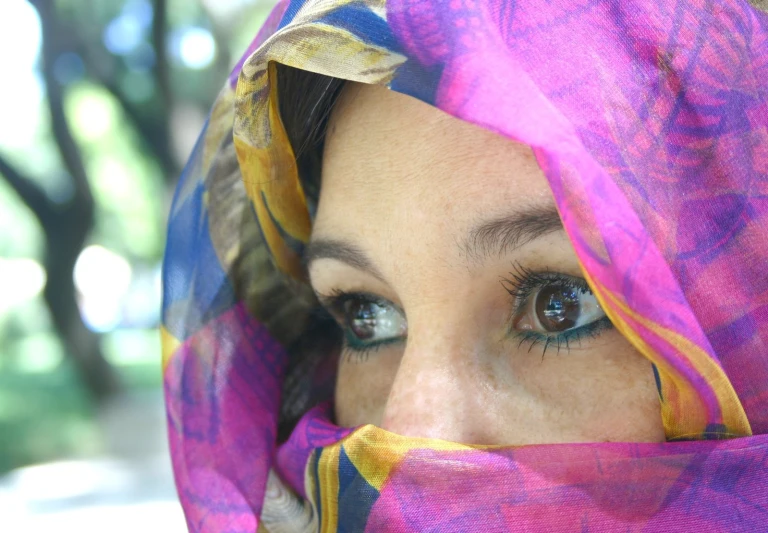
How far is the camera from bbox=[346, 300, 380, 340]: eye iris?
116 cm

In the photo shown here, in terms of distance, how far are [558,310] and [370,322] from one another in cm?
36

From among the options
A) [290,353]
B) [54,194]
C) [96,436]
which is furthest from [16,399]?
[290,353]

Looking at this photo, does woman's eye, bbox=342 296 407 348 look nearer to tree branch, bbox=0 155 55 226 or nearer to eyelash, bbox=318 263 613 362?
eyelash, bbox=318 263 613 362

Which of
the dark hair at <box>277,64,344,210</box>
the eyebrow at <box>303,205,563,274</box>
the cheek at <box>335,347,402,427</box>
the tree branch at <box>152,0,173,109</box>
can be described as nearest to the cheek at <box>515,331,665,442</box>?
the eyebrow at <box>303,205,563,274</box>

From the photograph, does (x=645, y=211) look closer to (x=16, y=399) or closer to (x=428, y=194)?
(x=428, y=194)

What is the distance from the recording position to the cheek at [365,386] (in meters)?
1.09

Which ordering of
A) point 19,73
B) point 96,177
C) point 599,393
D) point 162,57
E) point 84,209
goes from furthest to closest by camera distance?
1. point 96,177
2. point 84,209
3. point 19,73
4. point 162,57
5. point 599,393

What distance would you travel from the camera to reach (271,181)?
1080mm

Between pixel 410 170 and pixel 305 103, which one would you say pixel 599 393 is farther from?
pixel 305 103

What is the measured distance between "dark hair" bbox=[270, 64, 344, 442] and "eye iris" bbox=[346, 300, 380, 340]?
97 mm

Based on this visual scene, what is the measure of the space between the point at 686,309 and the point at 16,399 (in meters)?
6.74

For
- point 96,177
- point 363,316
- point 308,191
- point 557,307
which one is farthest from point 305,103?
point 96,177

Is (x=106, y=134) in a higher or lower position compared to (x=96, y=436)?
higher

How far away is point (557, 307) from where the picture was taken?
0.86 m
